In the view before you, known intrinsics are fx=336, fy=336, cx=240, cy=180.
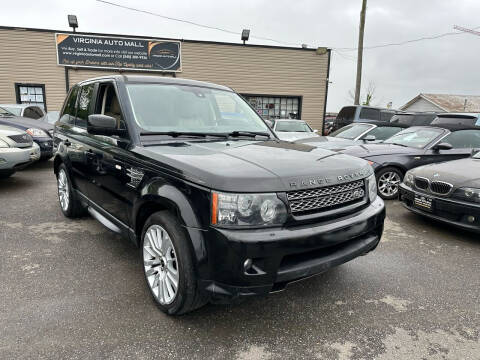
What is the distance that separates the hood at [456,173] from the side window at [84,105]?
451 cm

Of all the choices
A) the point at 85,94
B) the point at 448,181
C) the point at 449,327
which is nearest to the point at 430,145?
the point at 448,181

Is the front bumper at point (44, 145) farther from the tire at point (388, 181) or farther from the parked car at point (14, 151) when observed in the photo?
the tire at point (388, 181)

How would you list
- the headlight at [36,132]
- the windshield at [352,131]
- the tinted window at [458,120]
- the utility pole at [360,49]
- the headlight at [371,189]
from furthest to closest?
1. the utility pole at [360,49]
2. the tinted window at [458,120]
3. the windshield at [352,131]
4. the headlight at [36,132]
5. the headlight at [371,189]

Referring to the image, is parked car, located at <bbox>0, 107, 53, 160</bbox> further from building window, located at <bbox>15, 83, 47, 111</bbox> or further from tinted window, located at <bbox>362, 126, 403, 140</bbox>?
tinted window, located at <bbox>362, 126, 403, 140</bbox>

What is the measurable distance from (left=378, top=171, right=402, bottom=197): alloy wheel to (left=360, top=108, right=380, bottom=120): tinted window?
25.3 feet

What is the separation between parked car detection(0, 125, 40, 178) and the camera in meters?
6.02

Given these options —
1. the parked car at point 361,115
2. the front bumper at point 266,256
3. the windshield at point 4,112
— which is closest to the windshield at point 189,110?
the front bumper at point 266,256

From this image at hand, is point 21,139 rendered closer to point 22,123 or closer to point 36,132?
point 36,132

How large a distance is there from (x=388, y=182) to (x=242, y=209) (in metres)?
5.05

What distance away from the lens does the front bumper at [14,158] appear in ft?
19.7

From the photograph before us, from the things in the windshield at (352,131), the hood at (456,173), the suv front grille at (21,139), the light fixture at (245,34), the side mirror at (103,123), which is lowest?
the hood at (456,173)

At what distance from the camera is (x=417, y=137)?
22.4 feet

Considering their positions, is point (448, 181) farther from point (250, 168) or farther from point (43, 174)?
point (43, 174)

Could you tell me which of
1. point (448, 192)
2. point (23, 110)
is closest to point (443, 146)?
point (448, 192)
